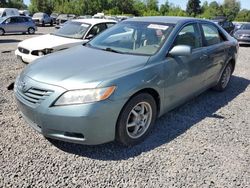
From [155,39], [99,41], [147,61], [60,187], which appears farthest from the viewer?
[99,41]

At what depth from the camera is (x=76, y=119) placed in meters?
2.93

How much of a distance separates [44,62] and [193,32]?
2402mm

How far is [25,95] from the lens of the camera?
128 inches

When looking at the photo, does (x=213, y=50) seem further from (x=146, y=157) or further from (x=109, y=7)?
(x=109, y=7)

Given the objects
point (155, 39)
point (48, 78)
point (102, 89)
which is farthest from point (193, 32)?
point (48, 78)

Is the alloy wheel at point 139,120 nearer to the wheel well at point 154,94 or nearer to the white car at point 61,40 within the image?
the wheel well at point 154,94

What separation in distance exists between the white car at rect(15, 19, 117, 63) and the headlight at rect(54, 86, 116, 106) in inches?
172

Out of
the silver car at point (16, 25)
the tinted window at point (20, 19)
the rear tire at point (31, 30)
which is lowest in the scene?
the rear tire at point (31, 30)

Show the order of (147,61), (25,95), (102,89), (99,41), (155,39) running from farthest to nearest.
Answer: (99,41)
(155,39)
(147,61)
(25,95)
(102,89)

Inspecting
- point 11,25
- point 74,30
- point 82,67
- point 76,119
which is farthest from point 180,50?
point 11,25

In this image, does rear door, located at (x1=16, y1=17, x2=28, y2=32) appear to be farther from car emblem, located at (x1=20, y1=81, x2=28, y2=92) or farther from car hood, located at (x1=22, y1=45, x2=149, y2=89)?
car emblem, located at (x1=20, y1=81, x2=28, y2=92)

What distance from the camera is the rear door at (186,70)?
12.6 feet

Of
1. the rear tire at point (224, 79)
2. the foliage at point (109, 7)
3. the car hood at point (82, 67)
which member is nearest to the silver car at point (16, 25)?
the rear tire at point (224, 79)

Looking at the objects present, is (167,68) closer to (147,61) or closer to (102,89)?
(147,61)
